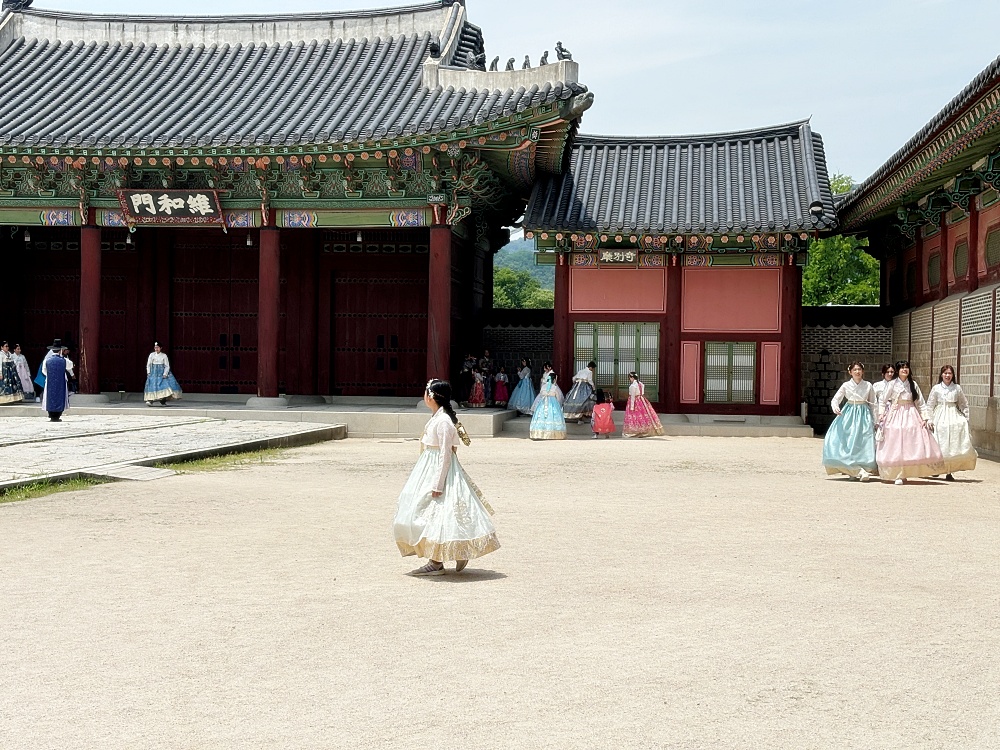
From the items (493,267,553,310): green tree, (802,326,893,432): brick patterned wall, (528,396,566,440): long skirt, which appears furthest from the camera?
(493,267,553,310): green tree

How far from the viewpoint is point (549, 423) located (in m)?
19.8

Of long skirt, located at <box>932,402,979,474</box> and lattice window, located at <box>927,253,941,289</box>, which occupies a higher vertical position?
lattice window, located at <box>927,253,941,289</box>

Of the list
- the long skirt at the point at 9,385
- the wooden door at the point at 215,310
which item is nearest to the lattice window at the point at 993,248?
the wooden door at the point at 215,310

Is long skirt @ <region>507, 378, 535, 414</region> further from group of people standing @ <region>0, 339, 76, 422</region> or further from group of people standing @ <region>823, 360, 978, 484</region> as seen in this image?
group of people standing @ <region>823, 360, 978, 484</region>

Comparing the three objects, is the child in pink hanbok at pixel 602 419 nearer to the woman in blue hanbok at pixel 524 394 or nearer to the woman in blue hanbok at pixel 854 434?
the woman in blue hanbok at pixel 524 394

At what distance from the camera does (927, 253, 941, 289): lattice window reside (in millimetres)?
20328

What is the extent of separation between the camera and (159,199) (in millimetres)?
21781

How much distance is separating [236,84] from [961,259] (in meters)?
15.0

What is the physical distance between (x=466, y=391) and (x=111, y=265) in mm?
8637

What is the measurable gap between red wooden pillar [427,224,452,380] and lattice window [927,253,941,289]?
9.11 metres

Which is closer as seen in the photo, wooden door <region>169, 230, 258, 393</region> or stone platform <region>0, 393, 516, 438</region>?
stone platform <region>0, 393, 516, 438</region>

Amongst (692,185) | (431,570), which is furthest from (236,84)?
(431,570)

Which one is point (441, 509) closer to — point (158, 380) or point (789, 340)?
point (789, 340)

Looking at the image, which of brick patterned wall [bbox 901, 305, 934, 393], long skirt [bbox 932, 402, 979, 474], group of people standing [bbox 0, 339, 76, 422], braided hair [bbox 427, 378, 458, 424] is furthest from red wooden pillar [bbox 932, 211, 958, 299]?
group of people standing [bbox 0, 339, 76, 422]
